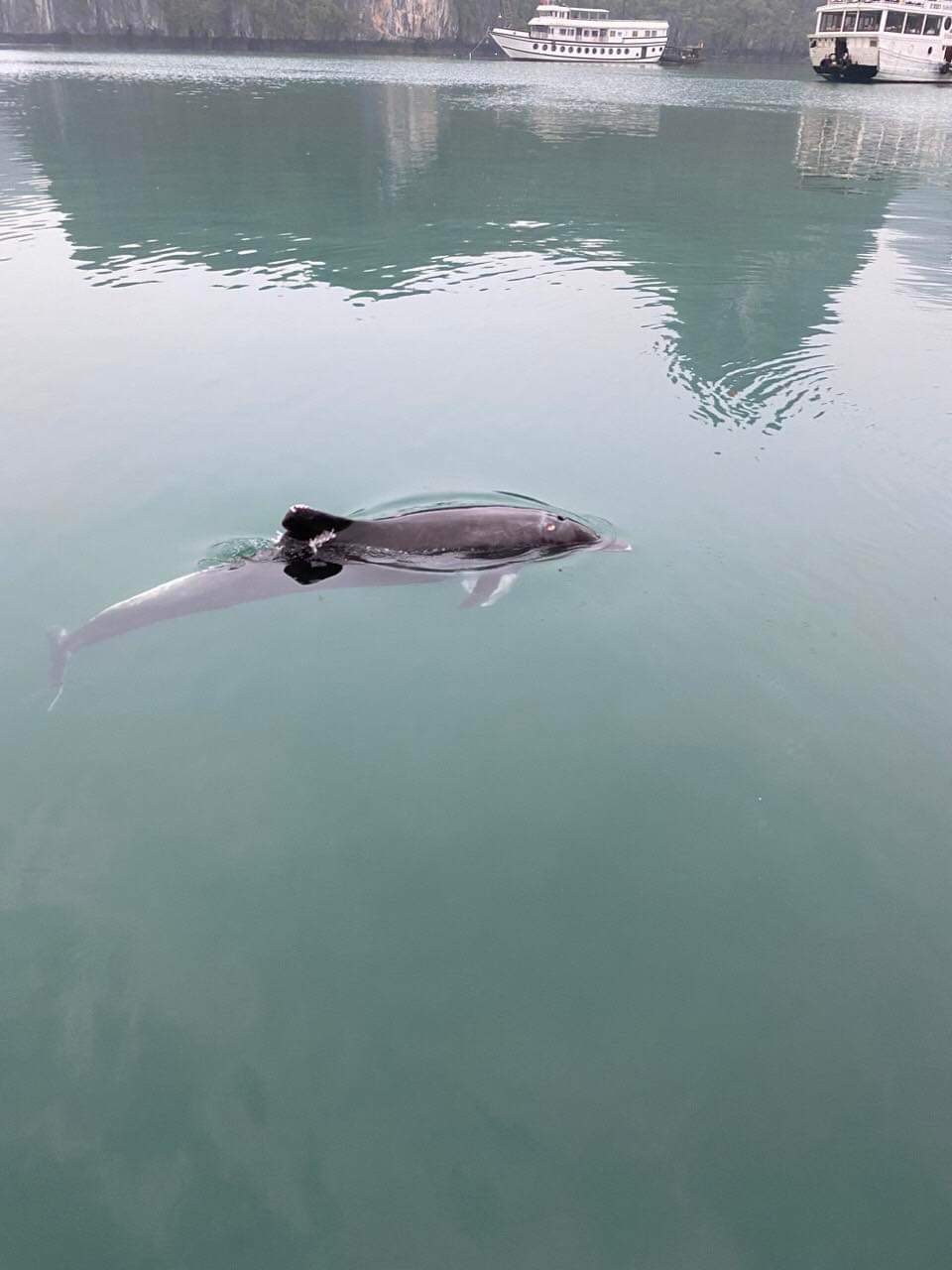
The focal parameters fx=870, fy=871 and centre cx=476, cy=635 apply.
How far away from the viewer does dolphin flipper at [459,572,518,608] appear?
12.8m

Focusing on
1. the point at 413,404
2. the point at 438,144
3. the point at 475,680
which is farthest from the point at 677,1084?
the point at 438,144

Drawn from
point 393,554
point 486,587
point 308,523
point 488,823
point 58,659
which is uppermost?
point 308,523

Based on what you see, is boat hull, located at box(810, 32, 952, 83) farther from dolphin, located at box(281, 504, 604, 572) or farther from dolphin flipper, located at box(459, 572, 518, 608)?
dolphin flipper, located at box(459, 572, 518, 608)

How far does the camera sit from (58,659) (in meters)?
11.6

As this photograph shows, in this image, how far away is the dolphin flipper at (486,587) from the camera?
12.8 meters

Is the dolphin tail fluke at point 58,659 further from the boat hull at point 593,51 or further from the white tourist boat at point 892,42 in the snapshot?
the boat hull at point 593,51

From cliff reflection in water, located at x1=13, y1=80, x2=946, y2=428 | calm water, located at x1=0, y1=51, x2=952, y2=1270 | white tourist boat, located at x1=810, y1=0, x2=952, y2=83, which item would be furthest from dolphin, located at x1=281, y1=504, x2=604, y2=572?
white tourist boat, located at x1=810, y1=0, x2=952, y2=83

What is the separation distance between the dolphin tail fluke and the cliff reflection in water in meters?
13.8

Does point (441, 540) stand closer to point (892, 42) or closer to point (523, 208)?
point (523, 208)

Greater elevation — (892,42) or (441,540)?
(892,42)

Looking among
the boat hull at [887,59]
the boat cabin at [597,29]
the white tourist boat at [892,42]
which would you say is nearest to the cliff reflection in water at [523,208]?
the white tourist boat at [892,42]

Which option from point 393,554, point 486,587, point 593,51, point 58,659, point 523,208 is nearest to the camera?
point 58,659

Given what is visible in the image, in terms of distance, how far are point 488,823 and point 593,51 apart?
193 metres

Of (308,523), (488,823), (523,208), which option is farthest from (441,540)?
(523,208)
